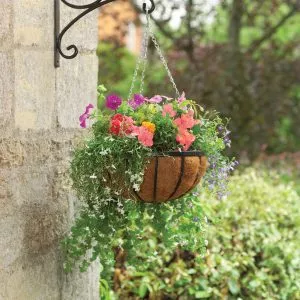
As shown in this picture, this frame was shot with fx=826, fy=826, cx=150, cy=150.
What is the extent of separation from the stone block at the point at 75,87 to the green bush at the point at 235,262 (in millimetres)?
1583

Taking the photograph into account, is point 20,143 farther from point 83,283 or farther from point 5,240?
point 83,283

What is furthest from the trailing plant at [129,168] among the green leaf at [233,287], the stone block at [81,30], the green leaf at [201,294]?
the green leaf at [233,287]

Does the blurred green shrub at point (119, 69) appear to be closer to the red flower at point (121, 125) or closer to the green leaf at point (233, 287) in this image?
the green leaf at point (233, 287)

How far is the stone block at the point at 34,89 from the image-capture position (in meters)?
3.19

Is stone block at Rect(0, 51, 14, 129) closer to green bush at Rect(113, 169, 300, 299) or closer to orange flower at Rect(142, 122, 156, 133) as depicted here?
orange flower at Rect(142, 122, 156, 133)

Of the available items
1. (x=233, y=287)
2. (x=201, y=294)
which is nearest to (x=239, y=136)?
(x=233, y=287)

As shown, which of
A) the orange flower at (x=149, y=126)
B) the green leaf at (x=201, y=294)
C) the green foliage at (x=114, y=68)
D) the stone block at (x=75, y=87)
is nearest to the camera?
the orange flower at (x=149, y=126)

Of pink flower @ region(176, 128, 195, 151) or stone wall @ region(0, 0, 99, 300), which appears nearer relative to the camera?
stone wall @ region(0, 0, 99, 300)

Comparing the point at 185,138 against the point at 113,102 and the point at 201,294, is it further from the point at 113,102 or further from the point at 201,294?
the point at 201,294

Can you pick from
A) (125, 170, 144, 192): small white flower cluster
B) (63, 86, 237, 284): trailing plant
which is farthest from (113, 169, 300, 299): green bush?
(125, 170, 144, 192): small white flower cluster

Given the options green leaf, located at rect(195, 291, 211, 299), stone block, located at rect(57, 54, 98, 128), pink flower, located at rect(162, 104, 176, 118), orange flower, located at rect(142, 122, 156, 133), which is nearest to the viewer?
orange flower, located at rect(142, 122, 156, 133)

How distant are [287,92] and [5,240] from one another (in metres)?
8.43

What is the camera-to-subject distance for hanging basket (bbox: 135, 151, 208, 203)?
3.18m

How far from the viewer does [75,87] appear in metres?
3.61
